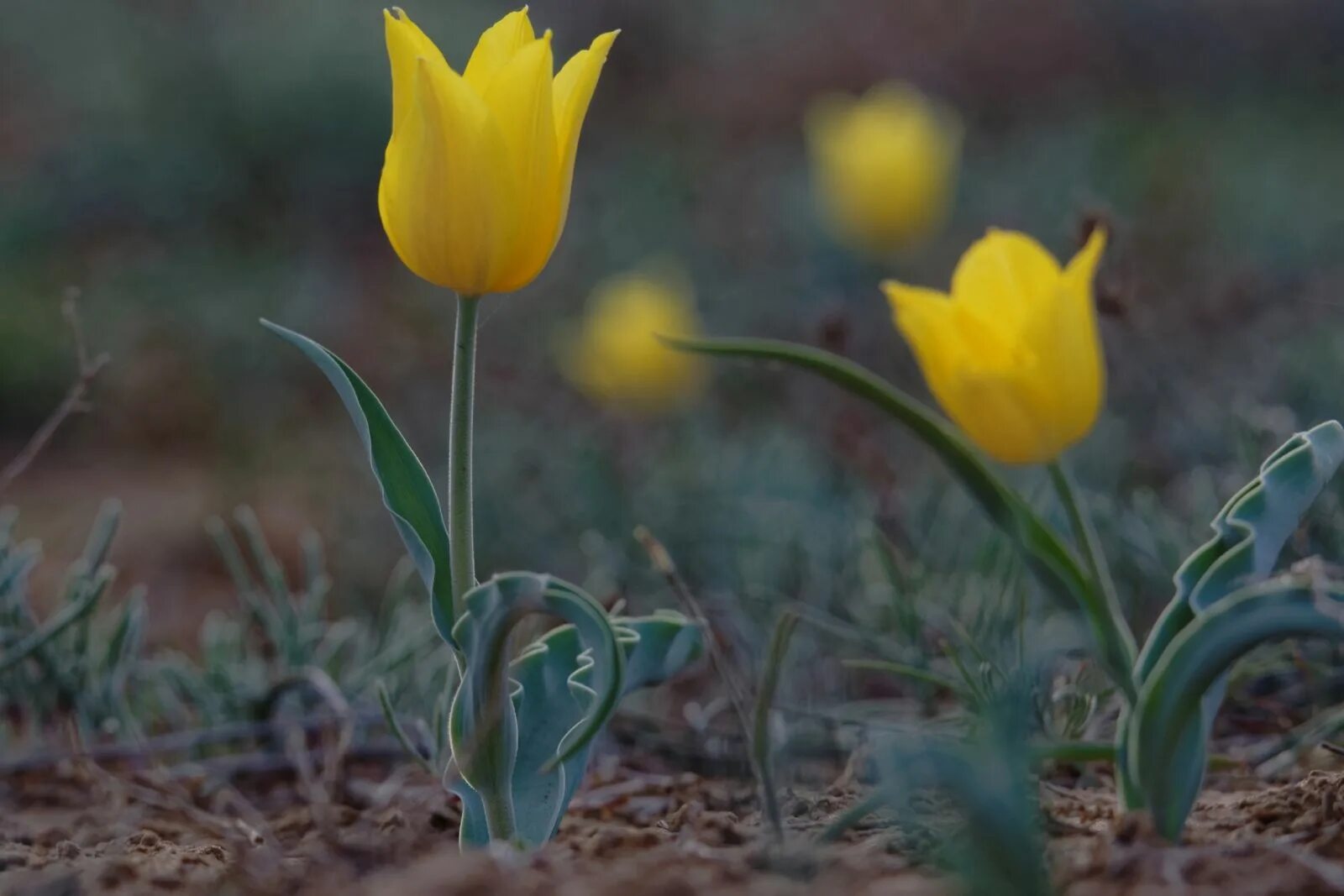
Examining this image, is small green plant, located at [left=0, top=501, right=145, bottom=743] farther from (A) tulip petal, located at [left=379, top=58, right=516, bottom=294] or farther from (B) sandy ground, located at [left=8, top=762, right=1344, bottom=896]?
(A) tulip petal, located at [left=379, top=58, right=516, bottom=294]

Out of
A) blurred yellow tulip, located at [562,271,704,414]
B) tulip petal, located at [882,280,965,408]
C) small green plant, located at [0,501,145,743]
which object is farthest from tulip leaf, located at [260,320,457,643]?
blurred yellow tulip, located at [562,271,704,414]

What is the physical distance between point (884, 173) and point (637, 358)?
88 cm

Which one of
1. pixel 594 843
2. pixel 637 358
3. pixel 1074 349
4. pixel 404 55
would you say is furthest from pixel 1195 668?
pixel 637 358

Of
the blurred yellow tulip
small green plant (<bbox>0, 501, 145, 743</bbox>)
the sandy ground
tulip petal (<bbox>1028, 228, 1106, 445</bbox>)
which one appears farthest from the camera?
the blurred yellow tulip

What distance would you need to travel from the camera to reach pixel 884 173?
3688mm

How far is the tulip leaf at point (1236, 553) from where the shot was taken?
95 centimetres

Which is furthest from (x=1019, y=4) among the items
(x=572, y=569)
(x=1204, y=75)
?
(x=572, y=569)

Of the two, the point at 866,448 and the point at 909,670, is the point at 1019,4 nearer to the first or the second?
the point at 866,448

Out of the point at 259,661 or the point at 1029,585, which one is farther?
the point at 1029,585

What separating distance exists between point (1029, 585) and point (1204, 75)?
269 inches

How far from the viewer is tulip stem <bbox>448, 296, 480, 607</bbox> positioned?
3.19ft

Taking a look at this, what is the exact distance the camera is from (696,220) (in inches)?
266

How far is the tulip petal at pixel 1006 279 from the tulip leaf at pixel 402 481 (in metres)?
0.46

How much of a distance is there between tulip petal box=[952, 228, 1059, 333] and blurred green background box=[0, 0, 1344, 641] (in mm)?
487
